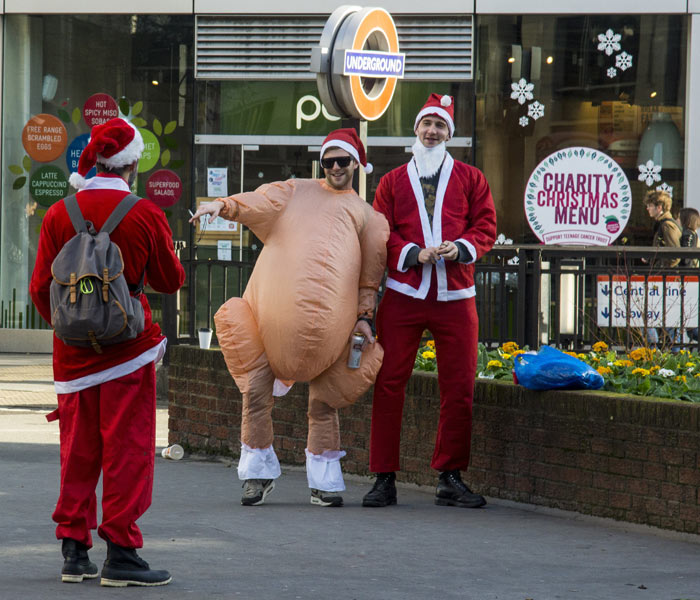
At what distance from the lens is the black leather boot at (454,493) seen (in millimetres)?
7238

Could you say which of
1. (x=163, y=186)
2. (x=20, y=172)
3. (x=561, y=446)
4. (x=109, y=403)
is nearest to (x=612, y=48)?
(x=163, y=186)

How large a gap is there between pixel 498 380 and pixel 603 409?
0.92 meters

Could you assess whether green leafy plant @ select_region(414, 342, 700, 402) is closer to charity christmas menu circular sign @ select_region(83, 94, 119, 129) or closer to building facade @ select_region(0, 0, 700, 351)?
building facade @ select_region(0, 0, 700, 351)

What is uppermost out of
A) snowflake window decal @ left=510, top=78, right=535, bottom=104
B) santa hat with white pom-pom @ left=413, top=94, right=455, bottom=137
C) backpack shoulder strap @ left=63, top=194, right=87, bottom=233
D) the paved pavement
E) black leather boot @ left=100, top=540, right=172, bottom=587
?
snowflake window decal @ left=510, top=78, right=535, bottom=104

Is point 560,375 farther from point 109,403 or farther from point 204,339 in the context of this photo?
point 204,339

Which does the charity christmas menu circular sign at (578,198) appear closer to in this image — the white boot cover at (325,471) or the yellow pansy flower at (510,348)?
the yellow pansy flower at (510,348)

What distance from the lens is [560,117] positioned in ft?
54.2

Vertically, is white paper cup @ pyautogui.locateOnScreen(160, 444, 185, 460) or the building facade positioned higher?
the building facade

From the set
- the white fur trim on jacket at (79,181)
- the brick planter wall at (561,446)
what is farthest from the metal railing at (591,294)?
the white fur trim on jacket at (79,181)

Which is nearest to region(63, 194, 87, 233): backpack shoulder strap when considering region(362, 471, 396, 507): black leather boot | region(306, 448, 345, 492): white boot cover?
region(306, 448, 345, 492): white boot cover

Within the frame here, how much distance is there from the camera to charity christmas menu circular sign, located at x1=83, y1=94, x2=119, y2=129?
57.7 ft

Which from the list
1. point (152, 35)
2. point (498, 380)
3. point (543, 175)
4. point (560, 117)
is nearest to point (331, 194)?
point (498, 380)

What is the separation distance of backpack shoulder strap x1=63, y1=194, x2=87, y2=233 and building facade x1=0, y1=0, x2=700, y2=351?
36.9ft

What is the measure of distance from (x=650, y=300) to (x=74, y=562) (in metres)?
5.17
